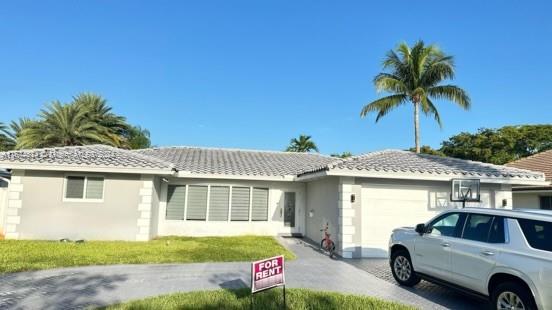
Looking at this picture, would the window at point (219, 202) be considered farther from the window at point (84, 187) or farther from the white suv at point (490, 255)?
the white suv at point (490, 255)

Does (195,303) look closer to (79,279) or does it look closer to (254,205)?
(79,279)

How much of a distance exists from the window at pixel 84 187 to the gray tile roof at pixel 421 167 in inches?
329

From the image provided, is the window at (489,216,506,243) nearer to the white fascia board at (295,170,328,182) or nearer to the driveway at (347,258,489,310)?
the driveway at (347,258,489,310)

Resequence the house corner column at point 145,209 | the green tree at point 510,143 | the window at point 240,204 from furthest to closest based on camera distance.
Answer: the green tree at point 510,143 < the window at point 240,204 < the house corner column at point 145,209

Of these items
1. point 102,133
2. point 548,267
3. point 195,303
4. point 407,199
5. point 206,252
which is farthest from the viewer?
point 102,133

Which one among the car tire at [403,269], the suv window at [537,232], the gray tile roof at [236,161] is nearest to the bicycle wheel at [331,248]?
the car tire at [403,269]

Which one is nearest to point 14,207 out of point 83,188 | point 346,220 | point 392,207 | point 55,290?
point 83,188

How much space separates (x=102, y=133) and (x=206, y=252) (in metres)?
20.5

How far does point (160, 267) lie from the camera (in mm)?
9164

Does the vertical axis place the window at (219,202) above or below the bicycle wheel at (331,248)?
above

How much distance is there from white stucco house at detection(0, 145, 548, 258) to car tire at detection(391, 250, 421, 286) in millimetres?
3100

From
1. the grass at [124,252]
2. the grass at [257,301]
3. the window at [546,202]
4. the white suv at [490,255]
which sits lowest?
the grass at [257,301]

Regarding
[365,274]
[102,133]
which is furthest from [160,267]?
[102,133]

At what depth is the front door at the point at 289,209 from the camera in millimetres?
16266
